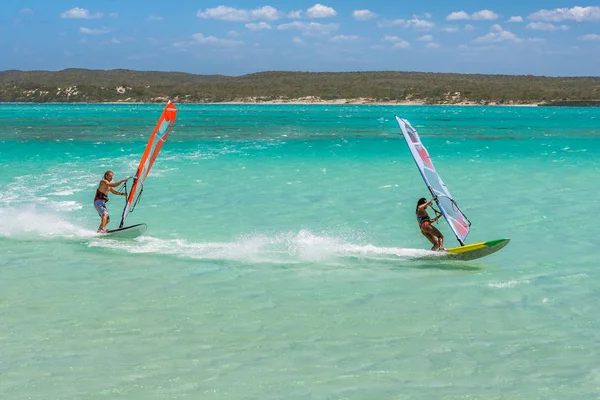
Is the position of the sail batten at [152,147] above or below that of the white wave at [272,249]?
above

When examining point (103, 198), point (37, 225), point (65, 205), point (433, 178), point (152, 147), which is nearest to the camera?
point (433, 178)

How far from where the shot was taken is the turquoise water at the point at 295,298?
296 inches

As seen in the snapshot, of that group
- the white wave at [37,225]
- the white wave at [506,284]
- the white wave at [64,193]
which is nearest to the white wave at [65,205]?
the white wave at [37,225]

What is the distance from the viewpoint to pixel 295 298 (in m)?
10.3

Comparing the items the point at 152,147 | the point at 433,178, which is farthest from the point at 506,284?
the point at 152,147

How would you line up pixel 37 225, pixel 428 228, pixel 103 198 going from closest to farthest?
pixel 428 228 < pixel 103 198 < pixel 37 225

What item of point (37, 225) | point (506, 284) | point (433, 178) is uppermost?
point (433, 178)

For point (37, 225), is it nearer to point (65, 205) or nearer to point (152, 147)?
point (65, 205)

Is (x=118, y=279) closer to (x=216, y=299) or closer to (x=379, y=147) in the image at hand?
(x=216, y=299)

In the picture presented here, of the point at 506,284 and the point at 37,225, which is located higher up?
the point at 37,225

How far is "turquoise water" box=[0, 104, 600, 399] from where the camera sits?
752 centimetres

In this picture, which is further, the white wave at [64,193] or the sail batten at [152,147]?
the white wave at [64,193]

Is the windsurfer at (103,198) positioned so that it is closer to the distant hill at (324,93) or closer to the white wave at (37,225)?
the white wave at (37,225)

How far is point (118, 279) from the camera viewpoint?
11305mm
